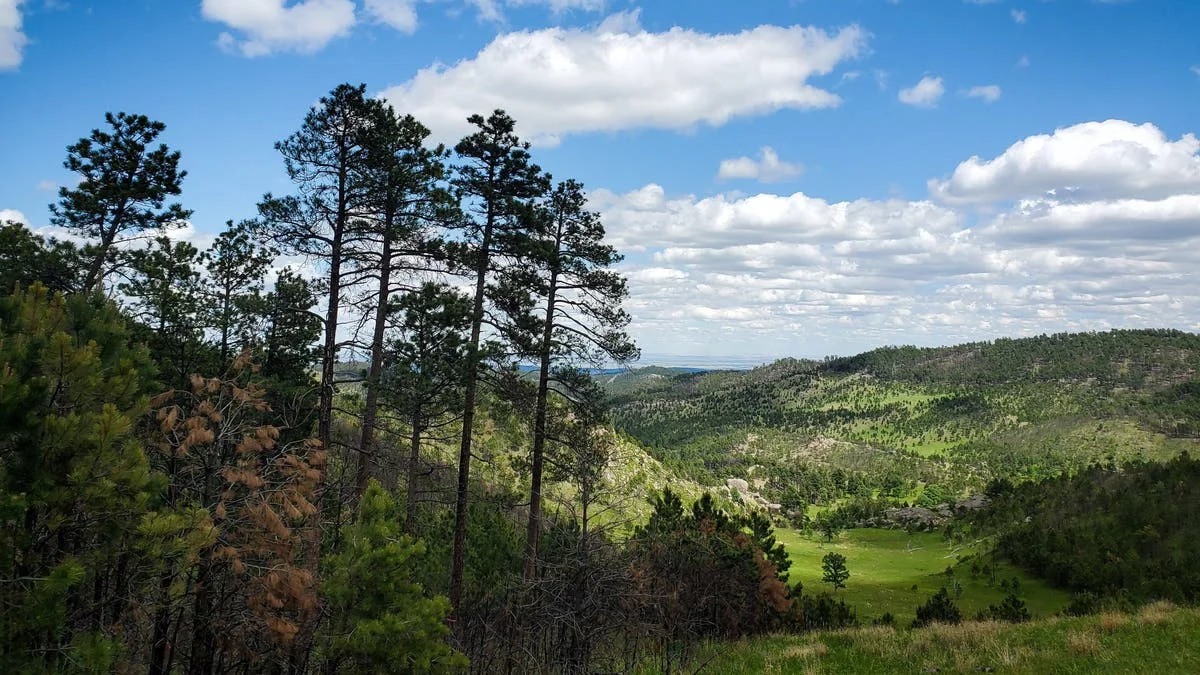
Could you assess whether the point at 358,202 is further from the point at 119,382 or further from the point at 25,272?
the point at 25,272

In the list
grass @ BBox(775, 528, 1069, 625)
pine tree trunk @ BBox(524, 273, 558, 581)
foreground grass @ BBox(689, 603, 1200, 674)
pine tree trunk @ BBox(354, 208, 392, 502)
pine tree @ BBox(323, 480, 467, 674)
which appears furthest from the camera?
grass @ BBox(775, 528, 1069, 625)

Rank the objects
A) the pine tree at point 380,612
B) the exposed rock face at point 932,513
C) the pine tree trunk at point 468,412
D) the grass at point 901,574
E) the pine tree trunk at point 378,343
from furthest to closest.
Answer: the exposed rock face at point 932,513, the grass at point 901,574, the pine tree trunk at point 468,412, the pine tree trunk at point 378,343, the pine tree at point 380,612

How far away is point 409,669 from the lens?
39.4 feet

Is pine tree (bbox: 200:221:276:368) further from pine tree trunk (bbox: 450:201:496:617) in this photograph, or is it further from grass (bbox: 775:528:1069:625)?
grass (bbox: 775:528:1069:625)

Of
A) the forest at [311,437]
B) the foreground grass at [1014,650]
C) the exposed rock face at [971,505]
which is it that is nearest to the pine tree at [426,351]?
the forest at [311,437]

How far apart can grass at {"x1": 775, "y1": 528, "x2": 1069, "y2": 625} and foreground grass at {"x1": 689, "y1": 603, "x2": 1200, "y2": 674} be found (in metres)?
40.8

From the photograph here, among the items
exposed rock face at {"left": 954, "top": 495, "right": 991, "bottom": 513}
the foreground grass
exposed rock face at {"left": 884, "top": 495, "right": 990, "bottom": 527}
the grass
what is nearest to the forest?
the foreground grass

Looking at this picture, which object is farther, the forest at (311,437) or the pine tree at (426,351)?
the pine tree at (426,351)

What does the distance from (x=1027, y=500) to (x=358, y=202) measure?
101 metres

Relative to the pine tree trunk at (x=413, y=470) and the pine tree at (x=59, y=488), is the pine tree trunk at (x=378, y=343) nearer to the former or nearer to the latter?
the pine tree trunk at (x=413, y=470)

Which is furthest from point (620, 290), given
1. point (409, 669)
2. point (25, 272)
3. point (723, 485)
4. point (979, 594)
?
point (723, 485)

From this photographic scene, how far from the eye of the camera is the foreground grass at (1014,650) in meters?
9.35

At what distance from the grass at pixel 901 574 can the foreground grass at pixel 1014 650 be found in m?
40.8

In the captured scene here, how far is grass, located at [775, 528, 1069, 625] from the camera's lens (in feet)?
184
